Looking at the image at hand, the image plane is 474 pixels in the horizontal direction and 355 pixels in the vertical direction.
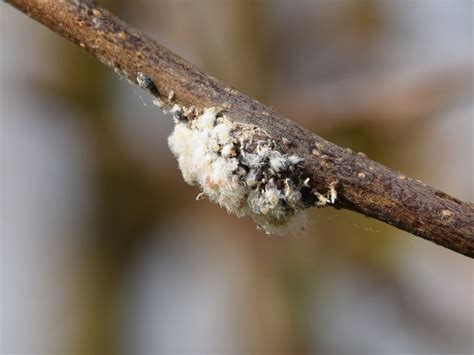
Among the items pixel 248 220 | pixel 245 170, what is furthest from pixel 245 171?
pixel 248 220

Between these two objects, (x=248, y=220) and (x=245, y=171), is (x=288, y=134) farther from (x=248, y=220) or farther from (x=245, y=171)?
(x=248, y=220)

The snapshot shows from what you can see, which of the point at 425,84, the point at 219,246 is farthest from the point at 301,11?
the point at 219,246

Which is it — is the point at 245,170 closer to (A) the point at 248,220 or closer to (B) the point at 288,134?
(B) the point at 288,134

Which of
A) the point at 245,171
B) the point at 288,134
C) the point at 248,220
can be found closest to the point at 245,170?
the point at 245,171

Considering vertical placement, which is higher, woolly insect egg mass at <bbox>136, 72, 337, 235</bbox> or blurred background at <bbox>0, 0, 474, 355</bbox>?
blurred background at <bbox>0, 0, 474, 355</bbox>

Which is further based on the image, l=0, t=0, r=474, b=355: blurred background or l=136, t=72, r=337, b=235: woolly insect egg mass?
l=0, t=0, r=474, b=355: blurred background

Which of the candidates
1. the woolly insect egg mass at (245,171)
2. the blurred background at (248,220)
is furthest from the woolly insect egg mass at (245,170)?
the blurred background at (248,220)

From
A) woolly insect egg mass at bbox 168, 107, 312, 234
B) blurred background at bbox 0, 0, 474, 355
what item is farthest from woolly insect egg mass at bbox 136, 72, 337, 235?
blurred background at bbox 0, 0, 474, 355

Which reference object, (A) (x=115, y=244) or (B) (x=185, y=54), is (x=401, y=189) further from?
(A) (x=115, y=244)

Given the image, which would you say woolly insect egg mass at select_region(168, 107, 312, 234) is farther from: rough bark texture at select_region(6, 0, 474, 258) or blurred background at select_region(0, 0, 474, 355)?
blurred background at select_region(0, 0, 474, 355)

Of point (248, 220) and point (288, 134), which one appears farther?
point (248, 220)
